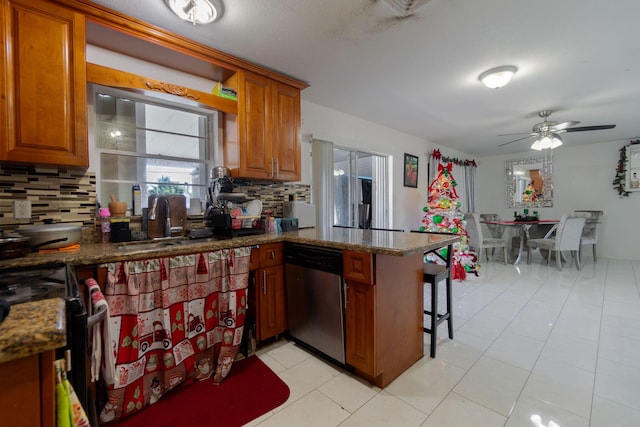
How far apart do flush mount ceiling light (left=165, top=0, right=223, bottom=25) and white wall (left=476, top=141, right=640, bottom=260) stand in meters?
6.93

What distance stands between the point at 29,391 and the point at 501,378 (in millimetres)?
2210

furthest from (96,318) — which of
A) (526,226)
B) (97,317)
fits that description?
(526,226)

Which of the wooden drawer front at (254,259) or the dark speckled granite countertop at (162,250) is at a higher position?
the dark speckled granite countertop at (162,250)

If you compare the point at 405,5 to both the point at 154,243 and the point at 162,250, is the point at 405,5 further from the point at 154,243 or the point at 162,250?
the point at 154,243

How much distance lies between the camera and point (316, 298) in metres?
1.93

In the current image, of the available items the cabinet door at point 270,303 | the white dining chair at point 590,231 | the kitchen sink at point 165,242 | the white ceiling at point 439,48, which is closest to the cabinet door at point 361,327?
the cabinet door at point 270,303

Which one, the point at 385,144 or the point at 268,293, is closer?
the point at 268,293

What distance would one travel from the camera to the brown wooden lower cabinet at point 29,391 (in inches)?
19.0

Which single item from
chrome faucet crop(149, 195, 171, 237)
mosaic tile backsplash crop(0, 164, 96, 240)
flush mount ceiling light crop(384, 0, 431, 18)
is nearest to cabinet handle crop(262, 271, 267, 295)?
chrome faucet crop(149, 195, 171, 237)

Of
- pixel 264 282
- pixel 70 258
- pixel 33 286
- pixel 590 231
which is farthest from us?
pixel 590 231

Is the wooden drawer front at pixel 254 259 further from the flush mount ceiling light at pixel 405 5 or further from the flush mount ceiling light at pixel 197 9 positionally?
the flush mount ceiling light at pixel 405 5

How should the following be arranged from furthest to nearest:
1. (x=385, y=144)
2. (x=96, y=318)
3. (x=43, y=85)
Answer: (x=385, y=144) → (x=43, y=85) → (x=96, y=318)

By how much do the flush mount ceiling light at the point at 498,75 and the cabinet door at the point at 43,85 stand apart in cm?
309

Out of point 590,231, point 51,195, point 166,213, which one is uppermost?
point 51,195
